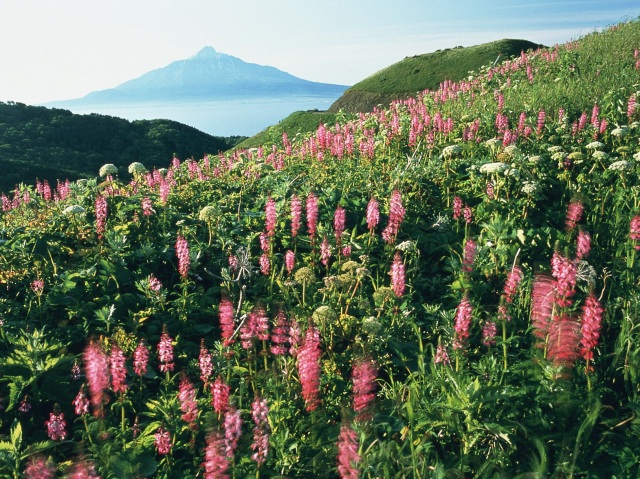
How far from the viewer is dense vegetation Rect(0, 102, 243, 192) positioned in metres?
52.0

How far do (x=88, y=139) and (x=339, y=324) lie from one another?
60626mm

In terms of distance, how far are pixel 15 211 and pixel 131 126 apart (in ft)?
194

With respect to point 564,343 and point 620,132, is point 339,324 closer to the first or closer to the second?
point 564,343

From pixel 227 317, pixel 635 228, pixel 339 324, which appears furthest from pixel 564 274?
pixel 227 317

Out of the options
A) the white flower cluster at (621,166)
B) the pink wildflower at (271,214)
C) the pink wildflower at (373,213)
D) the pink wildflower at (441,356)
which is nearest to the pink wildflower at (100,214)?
the pink wildflower at (271,214)

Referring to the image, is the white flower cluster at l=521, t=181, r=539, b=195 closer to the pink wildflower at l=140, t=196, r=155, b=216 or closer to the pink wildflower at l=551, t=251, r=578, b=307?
the pink wildflower at l=551, t=251, r=578, b=307

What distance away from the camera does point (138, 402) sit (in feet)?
16.3

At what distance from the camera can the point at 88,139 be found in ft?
190

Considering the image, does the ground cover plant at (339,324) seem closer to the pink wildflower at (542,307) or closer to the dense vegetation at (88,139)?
the pink wildflower at (542,307)

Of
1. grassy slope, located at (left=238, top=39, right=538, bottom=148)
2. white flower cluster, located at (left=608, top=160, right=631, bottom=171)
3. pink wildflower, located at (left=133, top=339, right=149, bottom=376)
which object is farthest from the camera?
grassy slope, located at (left=238, top=39, right=538, bottom=148)

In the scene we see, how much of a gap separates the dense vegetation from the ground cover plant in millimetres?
45236

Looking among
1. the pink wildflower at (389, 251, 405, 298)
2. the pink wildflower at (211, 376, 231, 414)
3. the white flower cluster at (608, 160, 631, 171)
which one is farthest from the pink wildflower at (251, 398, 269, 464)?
the white flower cluster at (608, 160, 631, 171)

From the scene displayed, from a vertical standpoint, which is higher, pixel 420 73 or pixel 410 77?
pixel 420 73

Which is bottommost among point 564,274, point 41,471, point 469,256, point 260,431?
point 41,471
